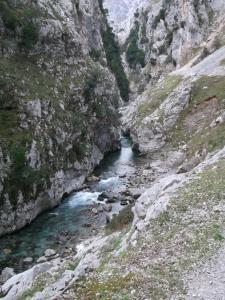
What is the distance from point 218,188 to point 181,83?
5829 cm

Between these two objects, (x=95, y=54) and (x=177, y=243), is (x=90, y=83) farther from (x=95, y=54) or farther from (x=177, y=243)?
(x=177, y=243)

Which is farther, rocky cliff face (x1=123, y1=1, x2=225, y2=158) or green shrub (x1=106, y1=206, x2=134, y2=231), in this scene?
rocky cliff face (x1=123, y1=1, x2=225, y2=158)

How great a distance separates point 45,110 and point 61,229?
1640 centimetres

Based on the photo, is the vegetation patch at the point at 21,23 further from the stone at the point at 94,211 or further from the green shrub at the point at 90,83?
the stone at the point at 94,211

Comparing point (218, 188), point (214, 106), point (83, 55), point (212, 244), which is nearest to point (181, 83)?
point (214, 106)

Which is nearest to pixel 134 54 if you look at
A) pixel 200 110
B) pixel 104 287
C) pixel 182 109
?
pixel 182 109

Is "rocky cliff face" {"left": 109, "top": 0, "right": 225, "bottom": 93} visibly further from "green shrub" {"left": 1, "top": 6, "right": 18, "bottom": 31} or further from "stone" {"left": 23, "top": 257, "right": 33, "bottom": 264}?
"stone" {"left": 23, "top": 257, "right": 33, "bottom": 264}

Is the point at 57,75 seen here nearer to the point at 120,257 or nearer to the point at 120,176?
the point at 120,176

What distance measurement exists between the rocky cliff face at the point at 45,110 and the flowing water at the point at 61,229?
56.0 inches

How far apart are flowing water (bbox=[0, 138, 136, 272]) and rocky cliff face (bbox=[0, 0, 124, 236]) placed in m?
1.42

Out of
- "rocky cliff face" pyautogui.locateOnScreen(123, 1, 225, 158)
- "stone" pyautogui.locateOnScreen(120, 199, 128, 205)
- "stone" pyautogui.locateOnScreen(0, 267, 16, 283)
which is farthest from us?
"rocky cliff face" pyautogui.locateOnScreen(123, 1, 225, 158)

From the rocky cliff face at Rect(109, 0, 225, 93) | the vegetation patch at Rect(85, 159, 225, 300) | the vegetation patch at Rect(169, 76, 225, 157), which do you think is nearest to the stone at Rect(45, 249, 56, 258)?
the vegetation patch at Rect(85, 159, 225, 300)

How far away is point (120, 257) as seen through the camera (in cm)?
2291

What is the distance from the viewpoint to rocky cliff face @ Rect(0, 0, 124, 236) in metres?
45.5
